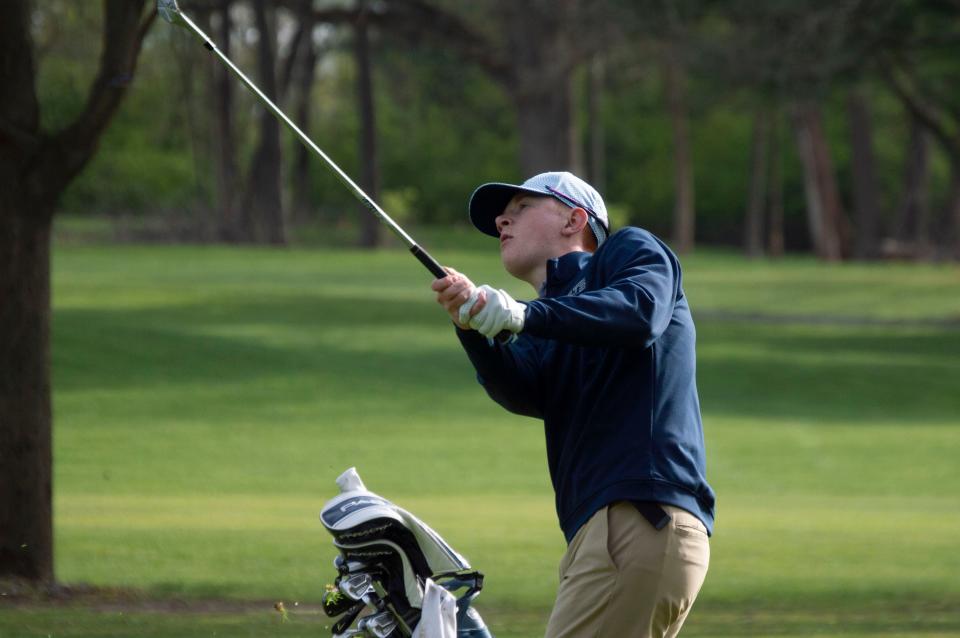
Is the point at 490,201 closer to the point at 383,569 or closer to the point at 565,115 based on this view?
the point at 383,569

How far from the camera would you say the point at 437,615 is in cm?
378

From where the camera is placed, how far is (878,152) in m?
83.3

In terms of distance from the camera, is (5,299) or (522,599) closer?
(5,299)

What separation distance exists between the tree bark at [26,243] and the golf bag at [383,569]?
477cm

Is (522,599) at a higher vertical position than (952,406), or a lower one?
higher

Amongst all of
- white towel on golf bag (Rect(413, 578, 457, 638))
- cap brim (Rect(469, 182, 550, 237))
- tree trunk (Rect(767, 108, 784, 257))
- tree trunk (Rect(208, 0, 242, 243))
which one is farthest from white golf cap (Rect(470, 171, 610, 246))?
tree trunk (Rect(767, 108, 784, 257))

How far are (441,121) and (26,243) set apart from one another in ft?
232

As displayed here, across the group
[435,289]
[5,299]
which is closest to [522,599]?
[5,299]

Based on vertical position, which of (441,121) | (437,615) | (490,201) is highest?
(490,201)

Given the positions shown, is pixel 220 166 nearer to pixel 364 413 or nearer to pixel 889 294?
pixel 889 294

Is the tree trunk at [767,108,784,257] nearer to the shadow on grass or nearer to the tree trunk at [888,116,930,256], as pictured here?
the tree trunk at [888,116,930,256]

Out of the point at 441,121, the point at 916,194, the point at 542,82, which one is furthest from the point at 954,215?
the point at 542,82

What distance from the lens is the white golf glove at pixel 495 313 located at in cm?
372

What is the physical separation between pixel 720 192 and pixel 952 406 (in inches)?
2436
